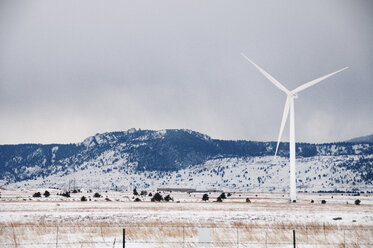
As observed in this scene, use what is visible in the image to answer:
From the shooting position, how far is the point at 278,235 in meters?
46.3

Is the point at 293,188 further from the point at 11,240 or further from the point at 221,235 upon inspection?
the point at 11,240

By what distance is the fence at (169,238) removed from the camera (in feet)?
129

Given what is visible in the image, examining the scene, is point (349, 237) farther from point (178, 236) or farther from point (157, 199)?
point (157, 199)

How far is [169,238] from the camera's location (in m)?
44.0

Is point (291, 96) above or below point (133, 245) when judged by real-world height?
above

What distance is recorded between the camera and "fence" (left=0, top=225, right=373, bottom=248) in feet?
129

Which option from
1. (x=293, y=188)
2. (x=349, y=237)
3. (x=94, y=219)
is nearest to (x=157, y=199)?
(x=293, y=188)

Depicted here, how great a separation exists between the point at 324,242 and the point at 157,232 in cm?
1420

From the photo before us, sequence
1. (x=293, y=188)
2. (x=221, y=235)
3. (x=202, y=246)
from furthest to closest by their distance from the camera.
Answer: (x=293, y=188) → (x=221, y=235) → (x=202, y=246)

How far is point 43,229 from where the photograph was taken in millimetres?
50906

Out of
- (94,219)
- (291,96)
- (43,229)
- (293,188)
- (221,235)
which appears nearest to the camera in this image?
(221,235)

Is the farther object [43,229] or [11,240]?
[43,229]

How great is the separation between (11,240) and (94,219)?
24.6m

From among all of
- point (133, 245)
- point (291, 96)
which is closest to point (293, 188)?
point (291, 96)
